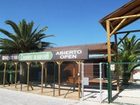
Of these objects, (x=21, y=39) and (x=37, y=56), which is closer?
(x=37, y=56)

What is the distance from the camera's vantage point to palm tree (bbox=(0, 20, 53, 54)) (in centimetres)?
2516

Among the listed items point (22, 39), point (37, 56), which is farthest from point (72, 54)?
point (22, 39)

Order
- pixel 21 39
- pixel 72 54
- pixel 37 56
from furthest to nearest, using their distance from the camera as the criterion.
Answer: pixel 21 39
pixel 37 56
pixel 72 54

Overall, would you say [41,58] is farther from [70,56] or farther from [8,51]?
[8,51]

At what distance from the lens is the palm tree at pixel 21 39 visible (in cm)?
2516

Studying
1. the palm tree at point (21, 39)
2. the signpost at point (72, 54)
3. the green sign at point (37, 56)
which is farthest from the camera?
the palm tree at point (21, 39)

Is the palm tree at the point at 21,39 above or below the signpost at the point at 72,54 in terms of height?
above

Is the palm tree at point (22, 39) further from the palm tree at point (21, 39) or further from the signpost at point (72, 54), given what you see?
the signpost at point (72, 54)

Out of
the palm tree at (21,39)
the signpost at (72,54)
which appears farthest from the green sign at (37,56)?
the palm tree at (21,39)

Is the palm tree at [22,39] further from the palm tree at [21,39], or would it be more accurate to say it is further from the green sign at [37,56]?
the green sign at [37,56]

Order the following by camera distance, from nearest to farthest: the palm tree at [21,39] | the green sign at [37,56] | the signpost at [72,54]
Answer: the signpost at [72,54] < the green sign at [37,56] < the palm tree at [21,39]

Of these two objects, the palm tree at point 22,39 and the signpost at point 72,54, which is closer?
the signpost at point 72,54

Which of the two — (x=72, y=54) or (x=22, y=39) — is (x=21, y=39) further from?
(x=72, y=54)

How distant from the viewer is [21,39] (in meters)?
25.0
